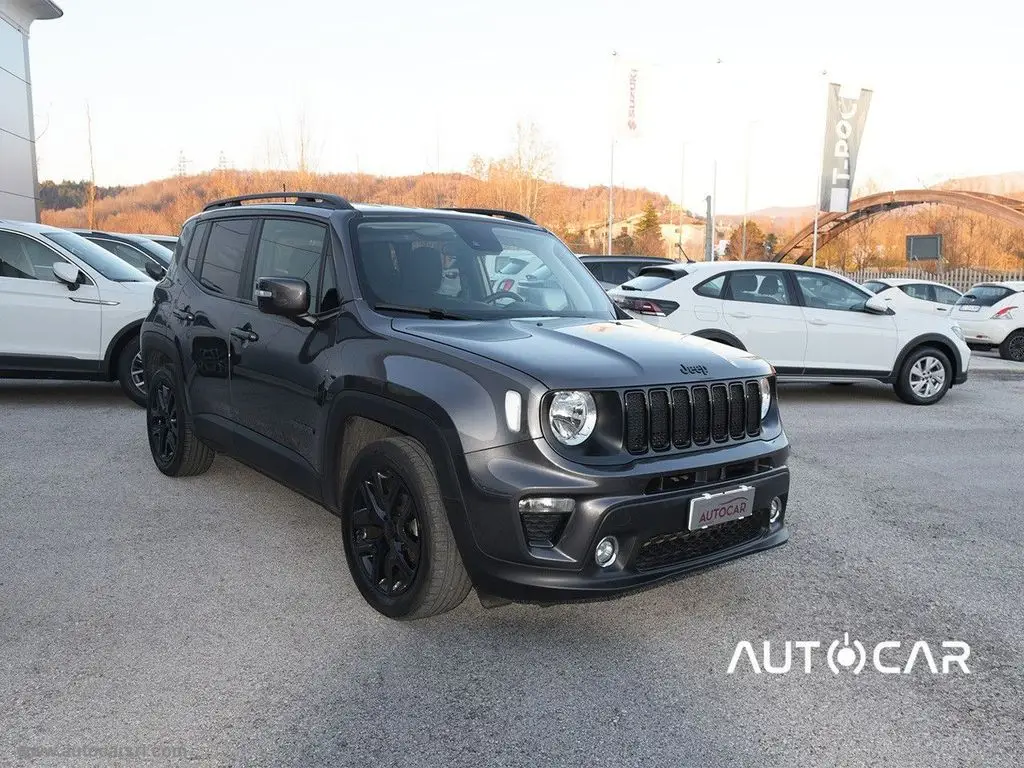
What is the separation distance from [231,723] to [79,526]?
2618mm

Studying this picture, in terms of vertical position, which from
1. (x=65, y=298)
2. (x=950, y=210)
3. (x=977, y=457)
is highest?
(x=950, y=210)

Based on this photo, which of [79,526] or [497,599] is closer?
[497,599]

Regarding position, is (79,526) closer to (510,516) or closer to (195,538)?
(195,538)

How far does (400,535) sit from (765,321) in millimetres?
7296

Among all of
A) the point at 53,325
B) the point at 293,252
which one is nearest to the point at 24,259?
the point at 53,325

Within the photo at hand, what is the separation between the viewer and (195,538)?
4.84 m

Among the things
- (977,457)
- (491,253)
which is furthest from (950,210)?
(491,253)

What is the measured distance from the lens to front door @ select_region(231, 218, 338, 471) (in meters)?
4.24

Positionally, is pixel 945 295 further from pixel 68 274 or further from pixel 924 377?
pixel 68 274

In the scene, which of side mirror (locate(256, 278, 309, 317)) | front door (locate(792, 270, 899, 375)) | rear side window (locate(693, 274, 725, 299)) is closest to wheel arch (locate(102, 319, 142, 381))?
side mirror (locate(256, 278, 309, 317))

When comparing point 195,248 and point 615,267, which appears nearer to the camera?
point 195,248

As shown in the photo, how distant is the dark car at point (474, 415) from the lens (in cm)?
327

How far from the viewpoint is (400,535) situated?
3686 millimetres

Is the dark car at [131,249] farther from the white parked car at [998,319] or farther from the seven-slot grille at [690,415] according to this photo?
the white parked car at [998,319]
